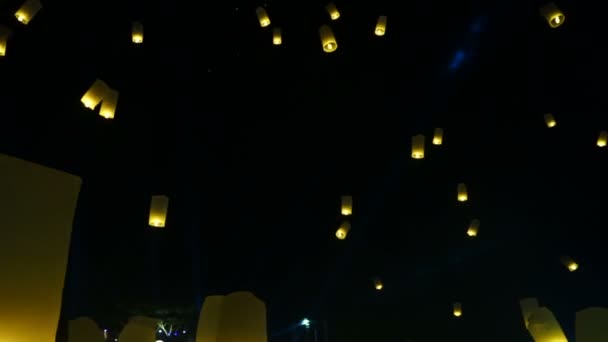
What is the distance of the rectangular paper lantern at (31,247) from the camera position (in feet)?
5.66

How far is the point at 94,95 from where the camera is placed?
4.66 m

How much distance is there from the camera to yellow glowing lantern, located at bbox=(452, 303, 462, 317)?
30.5 ft

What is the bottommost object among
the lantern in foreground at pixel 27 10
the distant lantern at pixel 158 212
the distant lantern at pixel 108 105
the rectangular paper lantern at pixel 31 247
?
the rectangular paper lantern at pixel 31 247

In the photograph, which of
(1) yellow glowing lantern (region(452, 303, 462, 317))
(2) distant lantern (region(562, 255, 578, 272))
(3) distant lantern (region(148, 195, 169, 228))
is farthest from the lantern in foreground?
(1) yellow glowing lantern (region(452, 303, 462, 317))

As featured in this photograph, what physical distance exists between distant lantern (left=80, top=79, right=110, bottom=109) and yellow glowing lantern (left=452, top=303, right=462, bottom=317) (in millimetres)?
6366

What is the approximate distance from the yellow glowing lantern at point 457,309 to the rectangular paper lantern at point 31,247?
815 cm

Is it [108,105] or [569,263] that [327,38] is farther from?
[569,263]

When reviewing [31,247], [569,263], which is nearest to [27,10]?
[31,247]

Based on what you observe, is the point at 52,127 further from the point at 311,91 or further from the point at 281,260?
the point at 281,260

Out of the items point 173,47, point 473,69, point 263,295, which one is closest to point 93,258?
point 263,295

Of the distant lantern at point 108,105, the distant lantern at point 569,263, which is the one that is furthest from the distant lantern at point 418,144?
the distant lantern at point 569,263

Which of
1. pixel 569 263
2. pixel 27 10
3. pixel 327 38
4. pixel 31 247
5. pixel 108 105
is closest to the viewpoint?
pixel 31 247

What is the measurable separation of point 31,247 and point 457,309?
8.28m

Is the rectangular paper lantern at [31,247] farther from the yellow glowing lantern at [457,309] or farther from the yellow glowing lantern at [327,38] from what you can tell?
the yellow glowing lantern at [457,309]
